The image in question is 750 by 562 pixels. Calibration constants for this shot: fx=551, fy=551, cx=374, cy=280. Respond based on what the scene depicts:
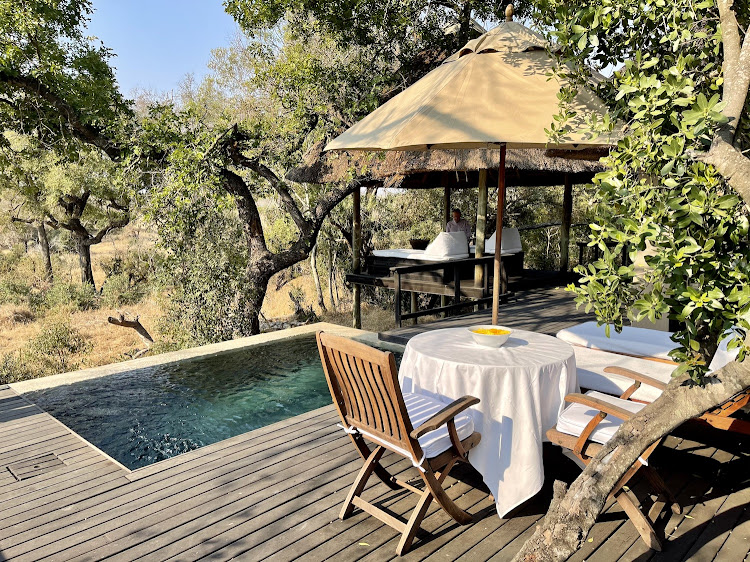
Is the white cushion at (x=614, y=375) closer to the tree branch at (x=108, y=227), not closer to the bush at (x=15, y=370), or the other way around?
the bush at (x=15, y=370)

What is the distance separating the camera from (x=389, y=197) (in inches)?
717

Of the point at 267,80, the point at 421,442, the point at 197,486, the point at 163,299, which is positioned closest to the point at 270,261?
the point at 163,299

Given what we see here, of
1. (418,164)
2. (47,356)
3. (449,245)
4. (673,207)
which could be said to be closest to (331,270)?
(449,245)

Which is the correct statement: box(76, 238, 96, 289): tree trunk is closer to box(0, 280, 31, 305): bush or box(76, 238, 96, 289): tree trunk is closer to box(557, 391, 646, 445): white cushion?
box(0, 280, 31, 305): bush

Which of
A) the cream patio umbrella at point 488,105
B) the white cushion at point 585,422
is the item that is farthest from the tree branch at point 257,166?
the white cushion at point 585,422

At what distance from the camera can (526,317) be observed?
7219mm

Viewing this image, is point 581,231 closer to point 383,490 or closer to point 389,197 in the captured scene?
point 389,197

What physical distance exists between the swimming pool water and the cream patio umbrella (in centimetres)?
260

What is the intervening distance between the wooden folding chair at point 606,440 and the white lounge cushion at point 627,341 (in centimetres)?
137

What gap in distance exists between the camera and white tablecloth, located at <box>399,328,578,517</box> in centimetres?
279

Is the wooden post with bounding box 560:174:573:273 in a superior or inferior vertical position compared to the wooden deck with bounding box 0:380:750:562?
superior

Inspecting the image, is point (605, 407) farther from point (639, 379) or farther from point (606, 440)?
point (639, 379)

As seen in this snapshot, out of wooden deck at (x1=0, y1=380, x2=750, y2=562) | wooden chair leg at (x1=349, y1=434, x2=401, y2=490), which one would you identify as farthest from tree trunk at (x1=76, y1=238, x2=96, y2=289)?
wooden chair leg at (x1=349, y1=434, x2=401, y2=490)

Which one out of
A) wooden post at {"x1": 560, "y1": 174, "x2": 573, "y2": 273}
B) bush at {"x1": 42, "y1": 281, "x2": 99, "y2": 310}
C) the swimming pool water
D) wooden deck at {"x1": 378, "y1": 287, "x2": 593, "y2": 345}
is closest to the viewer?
the swimming pool water
